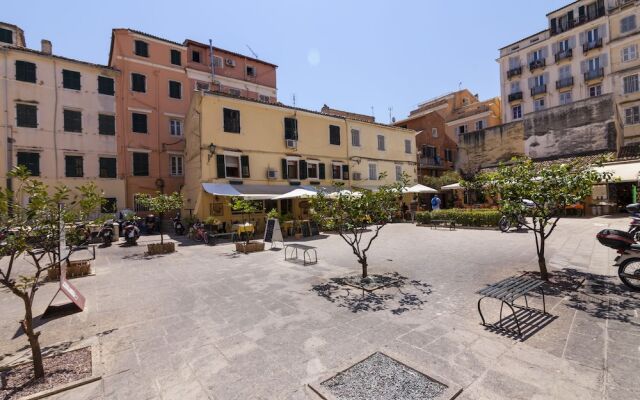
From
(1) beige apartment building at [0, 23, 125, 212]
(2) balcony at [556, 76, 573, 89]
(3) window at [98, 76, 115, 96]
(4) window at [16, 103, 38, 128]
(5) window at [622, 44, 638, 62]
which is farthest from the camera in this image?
(2) balcony at [556, 76, 573, 89]

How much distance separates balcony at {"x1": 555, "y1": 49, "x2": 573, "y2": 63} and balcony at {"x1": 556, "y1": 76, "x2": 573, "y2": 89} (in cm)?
210

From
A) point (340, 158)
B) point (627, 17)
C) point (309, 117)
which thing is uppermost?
point (627, 17)

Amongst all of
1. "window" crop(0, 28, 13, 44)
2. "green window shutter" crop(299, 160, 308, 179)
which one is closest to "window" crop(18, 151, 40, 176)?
"window" crop(0, 28, 13, 44)

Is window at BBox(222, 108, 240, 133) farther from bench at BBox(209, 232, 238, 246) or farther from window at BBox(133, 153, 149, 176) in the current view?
window at BBox(133, 153, 149, 176)

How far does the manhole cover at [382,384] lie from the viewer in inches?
118

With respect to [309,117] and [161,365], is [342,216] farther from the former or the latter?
[309,117]

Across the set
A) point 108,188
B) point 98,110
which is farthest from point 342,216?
point 98,110

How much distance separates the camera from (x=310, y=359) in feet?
12.3

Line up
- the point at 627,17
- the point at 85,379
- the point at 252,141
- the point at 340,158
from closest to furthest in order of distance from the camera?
1. the point at 85,379
2. the point at 252,141
3. the point at 340,158
4. the point at 627,17

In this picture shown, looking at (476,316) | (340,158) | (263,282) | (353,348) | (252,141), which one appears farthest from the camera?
(340,158)

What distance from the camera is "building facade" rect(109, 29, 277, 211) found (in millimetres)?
23656

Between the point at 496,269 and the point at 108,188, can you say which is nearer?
the point at 496,269

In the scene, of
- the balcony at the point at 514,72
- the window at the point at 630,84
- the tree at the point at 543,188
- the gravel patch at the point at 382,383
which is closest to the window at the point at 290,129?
the tree at the point at 543,188

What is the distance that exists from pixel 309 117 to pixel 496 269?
17.8 metres
